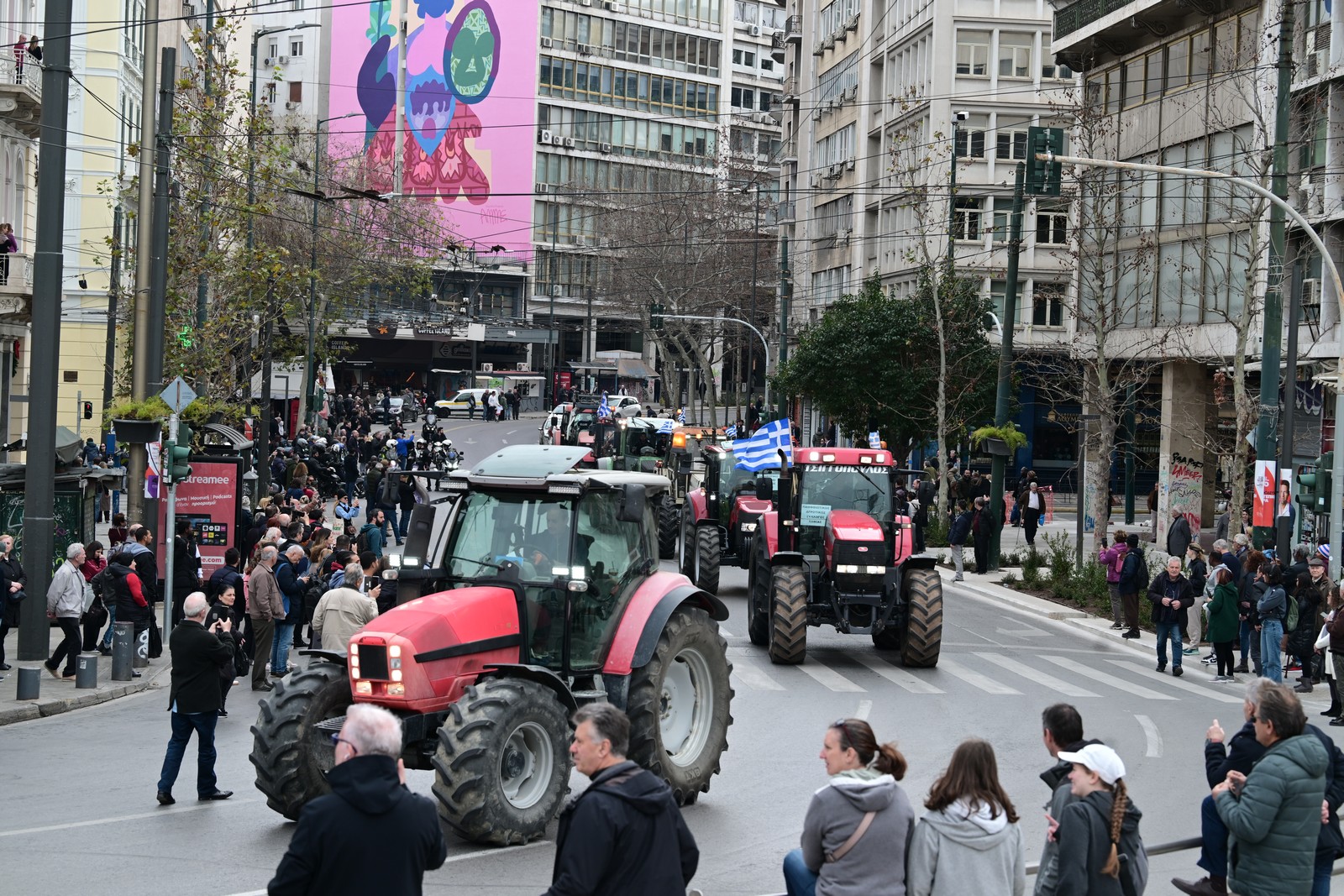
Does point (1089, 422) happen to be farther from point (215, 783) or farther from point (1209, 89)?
point (215, 783)

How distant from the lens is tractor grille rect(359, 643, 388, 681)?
34.7 ft

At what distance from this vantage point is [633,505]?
11.4 metres

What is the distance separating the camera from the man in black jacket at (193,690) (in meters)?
11.7

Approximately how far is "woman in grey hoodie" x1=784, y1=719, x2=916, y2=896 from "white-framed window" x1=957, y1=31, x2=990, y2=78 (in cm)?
5250

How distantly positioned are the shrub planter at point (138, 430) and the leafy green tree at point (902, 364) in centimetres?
2482

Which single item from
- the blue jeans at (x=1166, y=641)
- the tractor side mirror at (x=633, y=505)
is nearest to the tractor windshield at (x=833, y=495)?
the blue jeans at (x=1166, y=641)

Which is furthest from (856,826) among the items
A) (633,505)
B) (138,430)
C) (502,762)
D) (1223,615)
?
(138,430)

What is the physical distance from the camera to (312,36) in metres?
108

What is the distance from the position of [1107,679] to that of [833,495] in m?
4.19

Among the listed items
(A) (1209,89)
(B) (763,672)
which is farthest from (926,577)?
(A) (1209,89)

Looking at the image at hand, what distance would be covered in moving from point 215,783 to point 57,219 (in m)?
8.93

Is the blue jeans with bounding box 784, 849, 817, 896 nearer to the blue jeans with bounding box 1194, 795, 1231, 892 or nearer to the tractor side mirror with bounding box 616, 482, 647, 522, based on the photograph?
the blue jeans with bounding box 1194, 795, 1231, 892

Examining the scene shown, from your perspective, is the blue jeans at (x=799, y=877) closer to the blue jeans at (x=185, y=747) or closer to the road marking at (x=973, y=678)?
the blue jeans at (x=185, y=747)

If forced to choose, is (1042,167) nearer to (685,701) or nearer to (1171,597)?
(1171,597)
